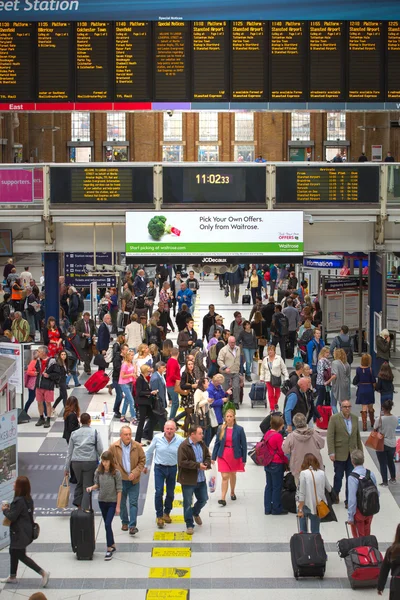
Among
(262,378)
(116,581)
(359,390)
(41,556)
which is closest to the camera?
(116,581)

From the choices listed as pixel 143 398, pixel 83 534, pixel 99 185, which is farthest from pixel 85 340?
pixel 83 534

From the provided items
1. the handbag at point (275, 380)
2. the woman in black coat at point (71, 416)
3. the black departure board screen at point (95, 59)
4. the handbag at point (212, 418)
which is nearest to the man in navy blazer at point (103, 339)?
the handbag at point (275, 380)

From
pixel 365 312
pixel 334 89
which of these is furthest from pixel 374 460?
Answer: pixel 365 312

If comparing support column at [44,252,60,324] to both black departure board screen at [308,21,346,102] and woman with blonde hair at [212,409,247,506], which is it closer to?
black departure board screen at [308,21,346,102]

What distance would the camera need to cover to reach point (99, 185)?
21.7 metres

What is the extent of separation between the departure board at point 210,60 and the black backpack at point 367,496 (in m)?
11.5

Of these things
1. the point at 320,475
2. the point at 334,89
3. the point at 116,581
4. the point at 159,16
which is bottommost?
the point at 116,581

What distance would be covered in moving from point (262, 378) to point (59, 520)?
20.7 feet

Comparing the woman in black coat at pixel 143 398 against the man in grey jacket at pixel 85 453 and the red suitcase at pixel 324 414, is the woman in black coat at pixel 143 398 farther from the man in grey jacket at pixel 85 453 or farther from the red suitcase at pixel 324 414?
the man in grey jacket at pixel 85 453

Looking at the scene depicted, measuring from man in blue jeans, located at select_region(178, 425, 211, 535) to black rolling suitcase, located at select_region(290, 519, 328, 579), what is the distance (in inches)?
66.1

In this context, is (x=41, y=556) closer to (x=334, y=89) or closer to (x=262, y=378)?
(x=262, y=378)

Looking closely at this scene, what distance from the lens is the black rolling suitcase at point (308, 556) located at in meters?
11.1

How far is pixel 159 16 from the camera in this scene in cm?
2130

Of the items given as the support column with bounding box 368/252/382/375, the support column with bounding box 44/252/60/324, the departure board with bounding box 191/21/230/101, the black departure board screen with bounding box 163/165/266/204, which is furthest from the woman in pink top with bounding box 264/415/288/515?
the support column with bounding box 44/252/60/324
